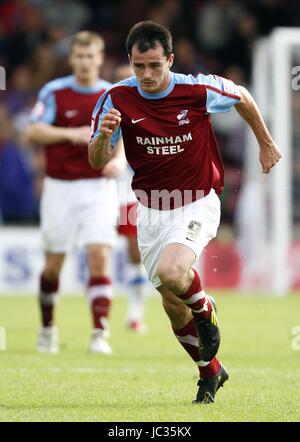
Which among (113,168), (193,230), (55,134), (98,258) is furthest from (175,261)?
(55,134)

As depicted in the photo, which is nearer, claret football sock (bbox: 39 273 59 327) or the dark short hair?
the dark short hair

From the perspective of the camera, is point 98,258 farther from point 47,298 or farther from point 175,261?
point 175,261

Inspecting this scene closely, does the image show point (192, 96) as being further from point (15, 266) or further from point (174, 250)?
point (15, 266)

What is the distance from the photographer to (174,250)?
20.2 feet

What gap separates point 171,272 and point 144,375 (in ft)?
6.06

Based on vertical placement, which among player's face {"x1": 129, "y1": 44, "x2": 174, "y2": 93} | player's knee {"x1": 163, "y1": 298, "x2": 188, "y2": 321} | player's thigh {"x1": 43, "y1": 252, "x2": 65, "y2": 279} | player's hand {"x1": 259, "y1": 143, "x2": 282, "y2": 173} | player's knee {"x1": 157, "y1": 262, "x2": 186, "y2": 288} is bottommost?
player's thigh {"x1": 43, "y1": 252, "x2": 65, "y2": 279}

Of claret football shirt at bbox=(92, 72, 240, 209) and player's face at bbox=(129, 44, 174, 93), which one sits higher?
player's face at bbox=(129, 44, 174, 93)

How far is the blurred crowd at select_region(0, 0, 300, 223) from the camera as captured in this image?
16.9 meters

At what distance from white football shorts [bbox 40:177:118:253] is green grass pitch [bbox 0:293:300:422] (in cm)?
95

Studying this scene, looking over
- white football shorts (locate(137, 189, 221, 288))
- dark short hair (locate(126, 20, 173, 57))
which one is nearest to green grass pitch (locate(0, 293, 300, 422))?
white football shorts (locate(137, 189, 221, 288))

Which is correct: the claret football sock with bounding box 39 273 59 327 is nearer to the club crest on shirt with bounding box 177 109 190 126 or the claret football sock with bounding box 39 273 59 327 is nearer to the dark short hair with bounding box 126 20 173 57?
the club crest on shirt with bounding box 177 109 190 126

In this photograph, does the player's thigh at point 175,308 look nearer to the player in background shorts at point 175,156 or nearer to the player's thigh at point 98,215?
the player in background shorts at point 175,156

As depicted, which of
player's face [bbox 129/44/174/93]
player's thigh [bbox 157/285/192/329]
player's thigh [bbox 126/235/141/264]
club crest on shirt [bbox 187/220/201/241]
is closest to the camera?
player's face [bbox 129/44/174/93]
